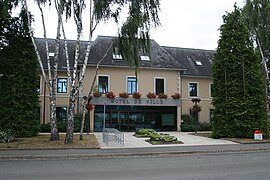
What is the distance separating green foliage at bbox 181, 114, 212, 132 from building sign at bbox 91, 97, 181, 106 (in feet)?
6.75

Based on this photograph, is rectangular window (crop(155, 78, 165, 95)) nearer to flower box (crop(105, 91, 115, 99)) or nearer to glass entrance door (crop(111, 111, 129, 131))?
glass entrance door (crop(111, 111, 129, 131))

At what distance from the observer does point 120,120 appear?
28.9 metres

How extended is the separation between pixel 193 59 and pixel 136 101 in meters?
11.0

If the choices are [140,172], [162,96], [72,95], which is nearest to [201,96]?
[162,96]

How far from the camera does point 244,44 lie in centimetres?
2191

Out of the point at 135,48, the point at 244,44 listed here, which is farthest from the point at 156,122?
the point at 135,48

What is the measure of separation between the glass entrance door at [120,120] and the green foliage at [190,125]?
5792 mm

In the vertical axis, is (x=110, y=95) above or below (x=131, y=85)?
below

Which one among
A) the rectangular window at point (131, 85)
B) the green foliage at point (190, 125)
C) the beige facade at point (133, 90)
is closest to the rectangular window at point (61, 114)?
the beige facade at point (133, 90)

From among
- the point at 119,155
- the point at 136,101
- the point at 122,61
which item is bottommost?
the point at 119,155

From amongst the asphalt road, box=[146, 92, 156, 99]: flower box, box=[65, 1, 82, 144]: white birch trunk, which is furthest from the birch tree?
box=[146, 92, 156, 99]: flower box

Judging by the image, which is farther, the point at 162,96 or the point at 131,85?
the point at 131,85

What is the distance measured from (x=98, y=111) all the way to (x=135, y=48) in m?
12.4

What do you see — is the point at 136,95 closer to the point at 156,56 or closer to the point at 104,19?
the point at 156,56
